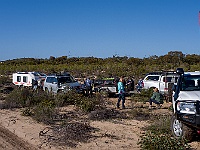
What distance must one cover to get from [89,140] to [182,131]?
2.57 meters

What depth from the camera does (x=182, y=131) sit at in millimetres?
8422

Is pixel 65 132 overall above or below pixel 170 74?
below

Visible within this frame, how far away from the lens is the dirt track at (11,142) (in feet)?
28.3

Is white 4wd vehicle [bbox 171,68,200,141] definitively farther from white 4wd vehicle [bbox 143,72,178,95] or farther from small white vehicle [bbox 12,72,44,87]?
small white vehicle [bbox 12,72,44,87]

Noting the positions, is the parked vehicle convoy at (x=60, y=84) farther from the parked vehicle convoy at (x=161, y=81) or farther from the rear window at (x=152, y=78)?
the rear window at (x=152, y=78)

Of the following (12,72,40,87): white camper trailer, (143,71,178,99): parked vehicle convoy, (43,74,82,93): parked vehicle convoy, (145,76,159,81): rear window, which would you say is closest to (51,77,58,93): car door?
(43,74,82,93): parked vehicle convoy

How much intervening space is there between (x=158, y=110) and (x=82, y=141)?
21.9ft

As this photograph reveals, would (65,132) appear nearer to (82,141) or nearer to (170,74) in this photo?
(82,141)

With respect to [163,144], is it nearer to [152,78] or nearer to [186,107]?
[186,107]

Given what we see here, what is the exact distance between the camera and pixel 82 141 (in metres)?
9.16

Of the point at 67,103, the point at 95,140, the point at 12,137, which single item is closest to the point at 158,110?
the point at 67,103

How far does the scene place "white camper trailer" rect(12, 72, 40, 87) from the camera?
91.0 feet

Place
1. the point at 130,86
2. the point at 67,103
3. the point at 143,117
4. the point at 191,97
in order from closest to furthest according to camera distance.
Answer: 1. the point at 191,97
2. the point at 143,117
3. the point at 67,103
4. the point at 130,86

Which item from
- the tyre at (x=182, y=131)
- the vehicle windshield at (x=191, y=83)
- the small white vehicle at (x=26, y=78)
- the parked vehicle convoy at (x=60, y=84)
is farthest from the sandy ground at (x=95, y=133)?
the small white vehicle at (x=26, y=78)
